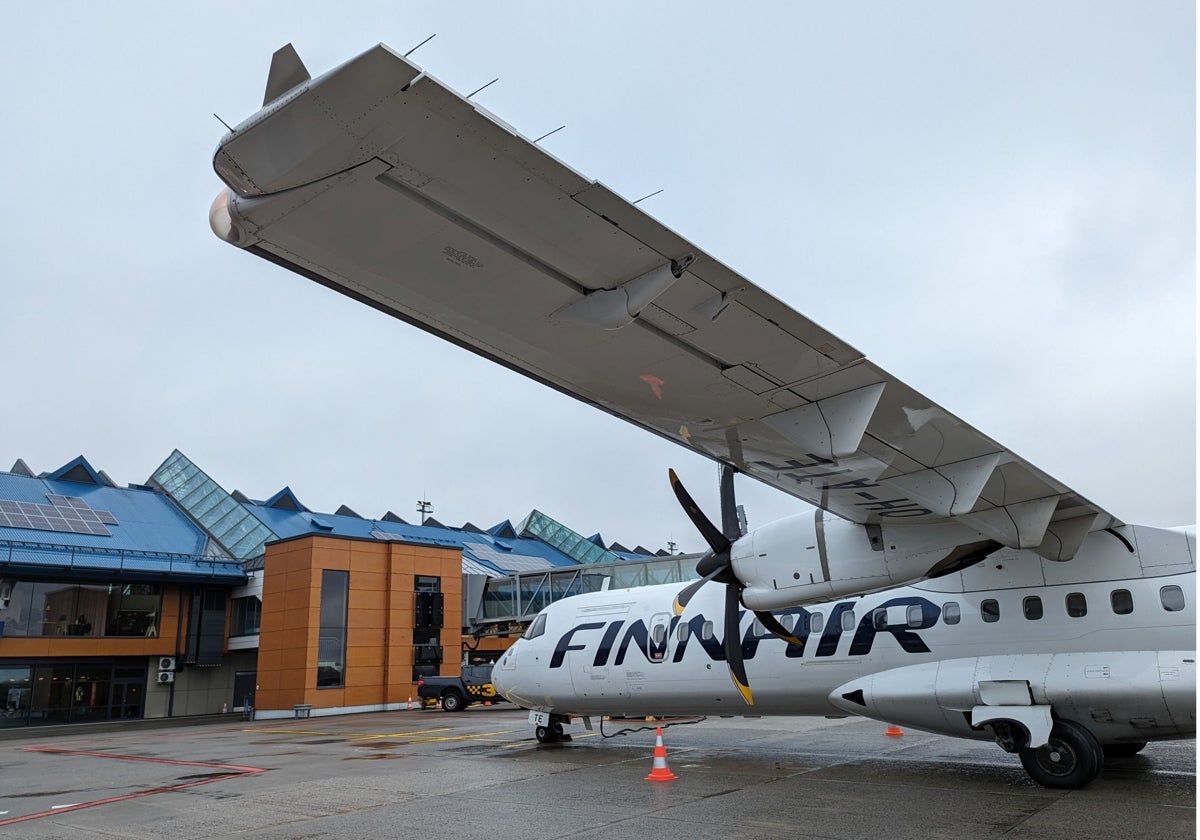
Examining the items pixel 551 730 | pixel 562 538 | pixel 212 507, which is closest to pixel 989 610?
pixel 551 730

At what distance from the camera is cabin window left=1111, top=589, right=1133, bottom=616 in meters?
9.98

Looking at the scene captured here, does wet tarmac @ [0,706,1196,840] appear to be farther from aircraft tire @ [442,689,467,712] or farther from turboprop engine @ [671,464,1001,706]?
aircraft tire @ [442,689,467,712]

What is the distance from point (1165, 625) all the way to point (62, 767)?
18.3 meters

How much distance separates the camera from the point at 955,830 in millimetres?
7977

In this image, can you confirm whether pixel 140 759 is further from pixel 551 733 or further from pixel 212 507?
pixel 212 507

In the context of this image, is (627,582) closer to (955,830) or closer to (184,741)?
(184,741)

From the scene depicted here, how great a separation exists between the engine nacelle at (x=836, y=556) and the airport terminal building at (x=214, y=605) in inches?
937

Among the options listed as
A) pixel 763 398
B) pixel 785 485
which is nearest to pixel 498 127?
pixel 763 398

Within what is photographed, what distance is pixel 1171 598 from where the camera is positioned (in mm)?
9812

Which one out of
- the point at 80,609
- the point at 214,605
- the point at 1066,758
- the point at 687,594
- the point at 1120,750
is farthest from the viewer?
the point at 214,605

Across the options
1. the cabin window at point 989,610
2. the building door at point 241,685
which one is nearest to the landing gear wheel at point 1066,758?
the cabin window at point 989,610

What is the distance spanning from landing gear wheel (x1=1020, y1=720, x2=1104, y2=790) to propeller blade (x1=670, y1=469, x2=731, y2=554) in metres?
4.20

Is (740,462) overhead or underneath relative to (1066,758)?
overhead

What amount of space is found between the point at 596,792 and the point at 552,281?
7.54 m
